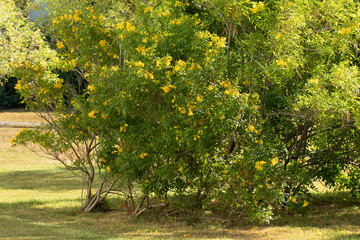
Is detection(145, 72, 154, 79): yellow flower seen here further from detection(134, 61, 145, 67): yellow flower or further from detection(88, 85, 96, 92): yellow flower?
detection(88, 85, 96, 92): yellow flower

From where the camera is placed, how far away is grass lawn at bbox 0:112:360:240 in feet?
24.7

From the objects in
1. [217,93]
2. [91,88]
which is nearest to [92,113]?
[91,88]

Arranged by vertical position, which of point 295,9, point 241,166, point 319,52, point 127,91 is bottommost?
point 241,166

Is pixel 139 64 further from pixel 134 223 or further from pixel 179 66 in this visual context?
pixel 134 223

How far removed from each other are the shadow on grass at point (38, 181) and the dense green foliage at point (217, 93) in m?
A: 5.40

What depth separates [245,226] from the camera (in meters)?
8.46

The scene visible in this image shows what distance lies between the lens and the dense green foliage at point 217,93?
723cm

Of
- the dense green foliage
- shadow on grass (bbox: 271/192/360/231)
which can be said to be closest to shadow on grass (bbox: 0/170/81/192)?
the dense green foliage

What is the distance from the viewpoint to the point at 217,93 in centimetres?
737

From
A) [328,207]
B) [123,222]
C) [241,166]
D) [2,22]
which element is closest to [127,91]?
[241,166]

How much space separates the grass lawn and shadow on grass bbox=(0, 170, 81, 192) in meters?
0.80

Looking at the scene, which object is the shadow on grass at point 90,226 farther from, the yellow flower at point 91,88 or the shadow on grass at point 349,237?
the yellow flower at point 91,88

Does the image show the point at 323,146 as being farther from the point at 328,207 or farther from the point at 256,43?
the point at 256,43

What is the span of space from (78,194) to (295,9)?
7.53 meters
